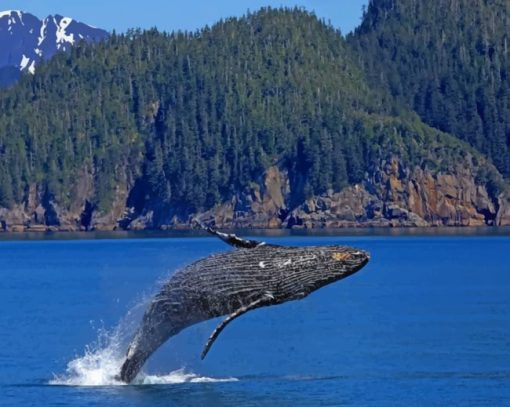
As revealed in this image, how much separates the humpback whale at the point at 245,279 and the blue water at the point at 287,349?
2796 millimetres

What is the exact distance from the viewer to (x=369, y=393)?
1710 inches

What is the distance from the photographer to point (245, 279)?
104 ft

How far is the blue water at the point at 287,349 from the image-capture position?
42.1m

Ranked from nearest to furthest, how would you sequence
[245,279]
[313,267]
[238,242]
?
[313,267] → [238,242] → [245,279]

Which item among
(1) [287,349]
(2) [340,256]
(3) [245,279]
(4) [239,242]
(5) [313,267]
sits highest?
(4) [239,242]

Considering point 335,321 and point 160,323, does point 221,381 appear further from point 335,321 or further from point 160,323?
point 335,321

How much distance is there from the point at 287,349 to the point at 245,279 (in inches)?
993

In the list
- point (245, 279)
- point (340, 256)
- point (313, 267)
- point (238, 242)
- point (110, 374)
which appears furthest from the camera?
point (110, 374)

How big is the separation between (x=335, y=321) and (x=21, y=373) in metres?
25.1

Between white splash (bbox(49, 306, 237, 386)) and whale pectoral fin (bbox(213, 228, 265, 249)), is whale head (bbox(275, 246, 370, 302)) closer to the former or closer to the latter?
whale pectoral fin (bbox(213, 228, 265, 249))

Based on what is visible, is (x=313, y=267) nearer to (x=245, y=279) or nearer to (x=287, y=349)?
(x=245, y=279)

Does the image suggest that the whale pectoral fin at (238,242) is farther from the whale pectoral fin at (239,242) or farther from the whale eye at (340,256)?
the whale eye at (340,256)

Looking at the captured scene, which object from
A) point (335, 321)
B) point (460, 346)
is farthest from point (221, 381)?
point (335, 321)

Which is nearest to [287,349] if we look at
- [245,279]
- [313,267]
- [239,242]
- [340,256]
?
[245,279]
